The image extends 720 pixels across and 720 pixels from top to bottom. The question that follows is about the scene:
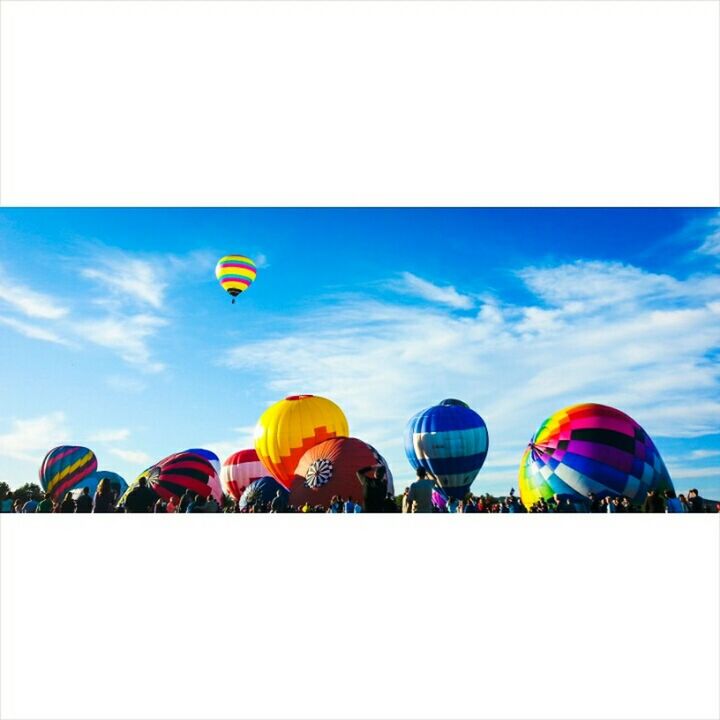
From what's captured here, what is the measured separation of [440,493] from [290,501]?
5.08 meters

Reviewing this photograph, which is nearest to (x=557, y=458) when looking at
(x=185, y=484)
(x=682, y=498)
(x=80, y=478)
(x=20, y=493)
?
(x=682, y=498)

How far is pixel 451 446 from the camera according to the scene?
16672 millimetres

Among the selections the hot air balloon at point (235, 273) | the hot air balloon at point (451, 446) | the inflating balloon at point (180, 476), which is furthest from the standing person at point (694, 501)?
the hot air balloon at point (235, 273)

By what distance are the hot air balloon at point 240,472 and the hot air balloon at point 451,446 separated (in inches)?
191

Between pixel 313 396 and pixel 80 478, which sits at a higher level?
pixel 313 396

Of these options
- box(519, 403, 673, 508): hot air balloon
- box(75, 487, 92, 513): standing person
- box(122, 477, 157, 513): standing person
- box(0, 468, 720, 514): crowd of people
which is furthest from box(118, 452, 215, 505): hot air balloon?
box(519, 403, 673, 508): hot air balloon

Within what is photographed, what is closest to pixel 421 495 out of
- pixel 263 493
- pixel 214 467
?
pixel 263 493

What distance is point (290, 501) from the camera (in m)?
13.8

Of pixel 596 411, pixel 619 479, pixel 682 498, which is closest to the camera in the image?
pixel 682 498

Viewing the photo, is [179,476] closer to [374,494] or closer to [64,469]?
[64,469]

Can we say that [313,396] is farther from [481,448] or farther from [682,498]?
[682,498]

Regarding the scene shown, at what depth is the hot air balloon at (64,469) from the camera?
76.7 feet

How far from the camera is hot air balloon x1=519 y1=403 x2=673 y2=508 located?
1273cm

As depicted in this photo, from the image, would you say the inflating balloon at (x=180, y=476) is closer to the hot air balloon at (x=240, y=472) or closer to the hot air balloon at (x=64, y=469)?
the hot air balloon at (x=240, y=472)
